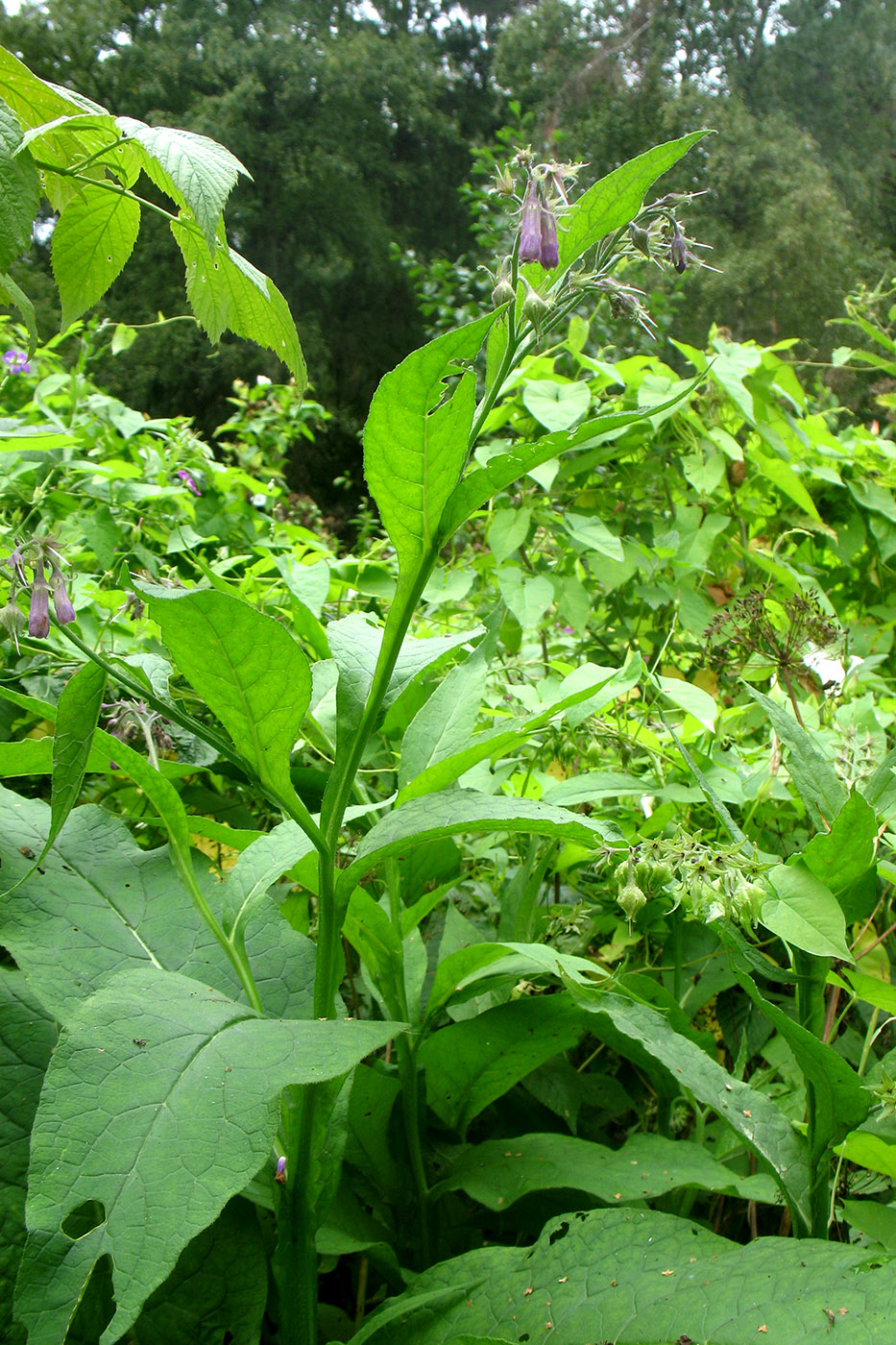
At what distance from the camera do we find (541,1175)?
0.71m

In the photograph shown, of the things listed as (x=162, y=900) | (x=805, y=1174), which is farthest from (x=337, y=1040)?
(x=805, y=1174)

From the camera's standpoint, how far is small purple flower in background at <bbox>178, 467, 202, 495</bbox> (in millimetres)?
1707

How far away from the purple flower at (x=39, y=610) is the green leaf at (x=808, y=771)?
496 mm

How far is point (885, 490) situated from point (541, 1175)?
128 centimetres

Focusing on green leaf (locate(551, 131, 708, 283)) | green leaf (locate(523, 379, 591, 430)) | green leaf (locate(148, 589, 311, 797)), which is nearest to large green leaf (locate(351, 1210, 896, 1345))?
green leaf (locate(148, 589, 311, 797))

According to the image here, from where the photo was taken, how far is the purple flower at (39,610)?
619 mm

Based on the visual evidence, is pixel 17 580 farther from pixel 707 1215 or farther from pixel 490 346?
pixel 707 1215

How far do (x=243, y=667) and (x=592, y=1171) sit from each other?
45 cm

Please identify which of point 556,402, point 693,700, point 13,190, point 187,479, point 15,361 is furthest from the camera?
point 15,361

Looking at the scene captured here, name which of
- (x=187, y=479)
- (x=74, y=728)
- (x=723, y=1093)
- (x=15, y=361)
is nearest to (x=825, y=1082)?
(x=723, y=1093)

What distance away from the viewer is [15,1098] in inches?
25.3

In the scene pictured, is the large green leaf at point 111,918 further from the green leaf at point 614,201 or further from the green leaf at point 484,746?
the green leaf at point 614,201

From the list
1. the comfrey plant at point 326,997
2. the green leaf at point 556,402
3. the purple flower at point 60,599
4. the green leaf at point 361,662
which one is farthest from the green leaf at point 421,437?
the green leaf at point 556,402

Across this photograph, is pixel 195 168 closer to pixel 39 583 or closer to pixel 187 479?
pixel 39 583
